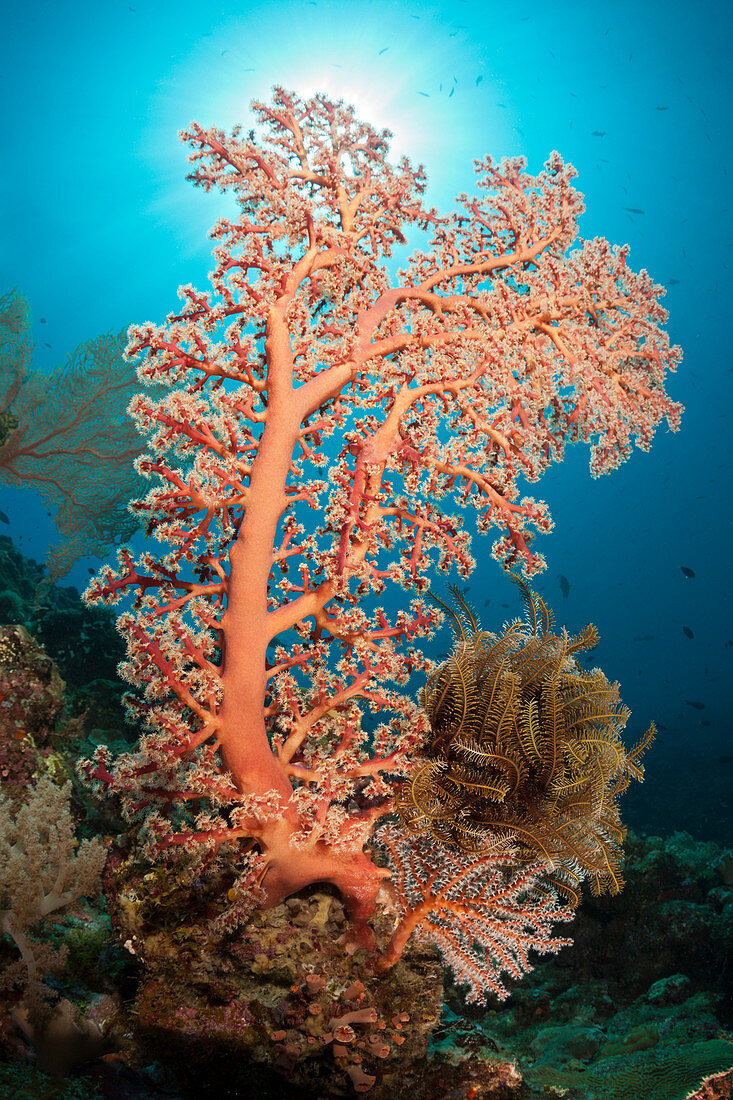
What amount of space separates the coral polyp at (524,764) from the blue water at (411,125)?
65.3 feet

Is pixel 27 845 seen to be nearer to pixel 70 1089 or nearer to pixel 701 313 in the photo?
pixel 70 1089

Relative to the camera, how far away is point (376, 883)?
2832 millimetres

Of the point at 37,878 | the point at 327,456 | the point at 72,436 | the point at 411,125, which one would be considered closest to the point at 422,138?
the point at 411,125

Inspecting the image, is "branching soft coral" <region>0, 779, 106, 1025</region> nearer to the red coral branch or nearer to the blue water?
the red coral branch

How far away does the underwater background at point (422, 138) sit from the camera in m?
23.0

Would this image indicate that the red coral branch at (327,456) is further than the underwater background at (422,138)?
No

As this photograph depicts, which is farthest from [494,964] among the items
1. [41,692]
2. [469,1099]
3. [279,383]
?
[41,692]

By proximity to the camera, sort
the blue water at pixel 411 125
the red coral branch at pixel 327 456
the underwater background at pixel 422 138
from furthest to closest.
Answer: the blue water at pixel 411 125 → the underwater background at pixel 422 138 → the red coral branch at pixel 327 456

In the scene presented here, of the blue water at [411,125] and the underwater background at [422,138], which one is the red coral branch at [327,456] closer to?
the underwater background at [422,138]

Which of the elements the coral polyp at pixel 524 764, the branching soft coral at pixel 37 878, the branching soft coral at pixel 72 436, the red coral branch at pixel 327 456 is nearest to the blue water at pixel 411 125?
the red coral branch at pixel 327 456

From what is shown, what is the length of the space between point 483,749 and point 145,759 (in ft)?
5.95

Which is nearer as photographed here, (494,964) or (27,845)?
(494,964)

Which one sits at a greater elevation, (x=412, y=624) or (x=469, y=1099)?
(x=412, y=624)

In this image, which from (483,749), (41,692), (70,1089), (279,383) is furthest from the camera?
(41,692)
